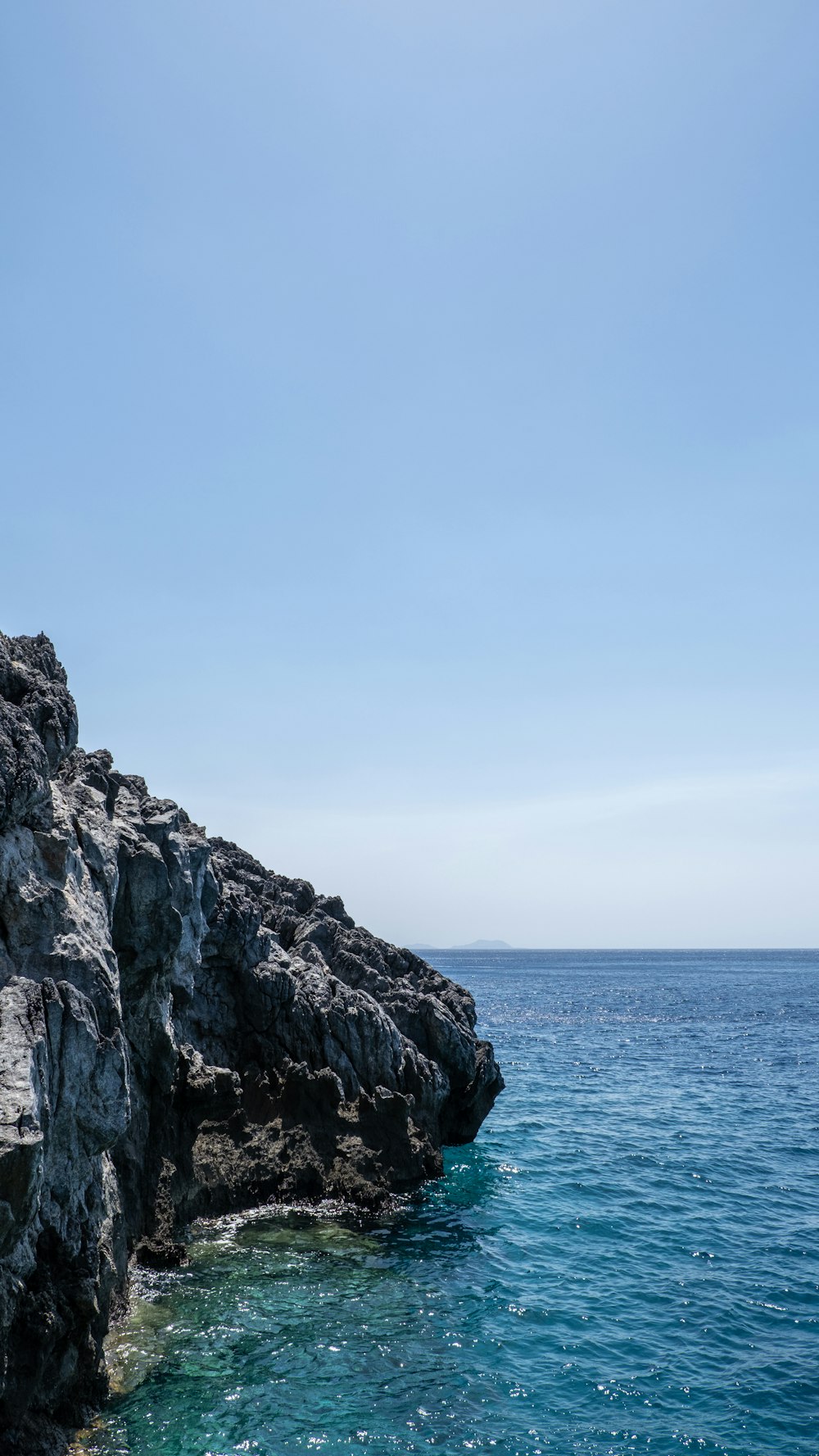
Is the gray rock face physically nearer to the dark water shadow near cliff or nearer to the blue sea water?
the dark water shadow near cliff

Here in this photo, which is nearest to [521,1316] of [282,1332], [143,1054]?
[282,1332]

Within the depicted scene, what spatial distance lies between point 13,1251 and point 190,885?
17.3 meters

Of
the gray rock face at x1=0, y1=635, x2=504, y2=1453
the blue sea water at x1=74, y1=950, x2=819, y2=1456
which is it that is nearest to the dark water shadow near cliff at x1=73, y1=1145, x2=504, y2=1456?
the blue sea water at x1=74, y1=950, x2=819, y2=1456

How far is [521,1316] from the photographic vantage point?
2775cm

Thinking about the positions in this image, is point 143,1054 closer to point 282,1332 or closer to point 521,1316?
point 282,1332

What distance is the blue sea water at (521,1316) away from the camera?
21094 mm

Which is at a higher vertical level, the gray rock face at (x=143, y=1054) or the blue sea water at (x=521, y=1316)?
the gray rock face at (x=143, y=1054)

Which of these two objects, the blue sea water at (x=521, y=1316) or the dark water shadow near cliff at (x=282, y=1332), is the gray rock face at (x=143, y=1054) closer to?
the dark water shadow near cliff at (x=282, y=1332)

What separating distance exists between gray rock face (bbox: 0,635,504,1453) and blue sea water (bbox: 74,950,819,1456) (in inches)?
→ 88.4

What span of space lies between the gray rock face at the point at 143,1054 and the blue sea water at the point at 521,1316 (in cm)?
224

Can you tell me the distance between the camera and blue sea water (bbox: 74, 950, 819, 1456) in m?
21.1

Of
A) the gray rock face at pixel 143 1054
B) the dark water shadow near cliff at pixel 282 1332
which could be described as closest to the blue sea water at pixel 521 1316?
the dark water shadow near cliff at pixel 282 1332

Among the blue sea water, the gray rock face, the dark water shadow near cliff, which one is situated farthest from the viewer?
the blue sea water

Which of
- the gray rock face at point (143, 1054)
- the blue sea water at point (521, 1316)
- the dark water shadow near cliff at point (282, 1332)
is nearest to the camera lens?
the gray rock face at point (143, 1054)
